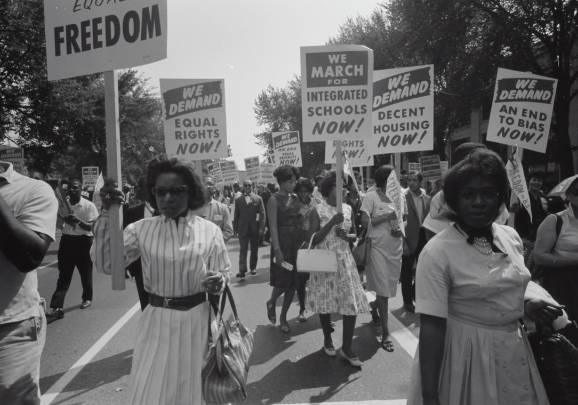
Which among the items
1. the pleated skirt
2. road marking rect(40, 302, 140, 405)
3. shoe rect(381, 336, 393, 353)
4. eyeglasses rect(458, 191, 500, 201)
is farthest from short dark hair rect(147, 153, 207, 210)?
shoe rect(381, 336, 393, 353)

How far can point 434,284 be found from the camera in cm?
208

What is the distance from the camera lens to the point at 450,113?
2372 cm

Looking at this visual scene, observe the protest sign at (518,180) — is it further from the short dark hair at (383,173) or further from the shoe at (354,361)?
the shoe at (354,361)

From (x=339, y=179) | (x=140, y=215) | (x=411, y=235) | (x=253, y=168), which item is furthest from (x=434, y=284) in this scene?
(x=253, y=168)

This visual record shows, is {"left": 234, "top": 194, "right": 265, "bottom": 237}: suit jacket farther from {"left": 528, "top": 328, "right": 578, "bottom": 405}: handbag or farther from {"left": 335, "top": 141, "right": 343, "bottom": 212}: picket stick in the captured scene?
{"left": 528, "top": 328, "right": 578, "bottom": 405}: handbag

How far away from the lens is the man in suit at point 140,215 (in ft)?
10.7

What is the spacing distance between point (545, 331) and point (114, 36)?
3091mm

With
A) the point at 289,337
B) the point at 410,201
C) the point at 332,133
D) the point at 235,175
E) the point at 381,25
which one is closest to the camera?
the point at 332,133

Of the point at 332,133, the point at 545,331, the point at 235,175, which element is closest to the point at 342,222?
the point at 332,133

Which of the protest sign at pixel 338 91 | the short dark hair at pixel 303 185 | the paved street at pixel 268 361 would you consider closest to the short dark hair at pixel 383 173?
the protest sign at pixel 338 91

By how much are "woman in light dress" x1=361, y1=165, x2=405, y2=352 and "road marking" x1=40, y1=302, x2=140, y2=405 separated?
3215 millimetres

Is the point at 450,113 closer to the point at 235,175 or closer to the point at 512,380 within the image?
the point at 235,175

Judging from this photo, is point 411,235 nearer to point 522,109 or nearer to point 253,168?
point 522,109

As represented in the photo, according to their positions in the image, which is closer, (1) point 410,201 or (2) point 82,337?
(2) point 82,337
